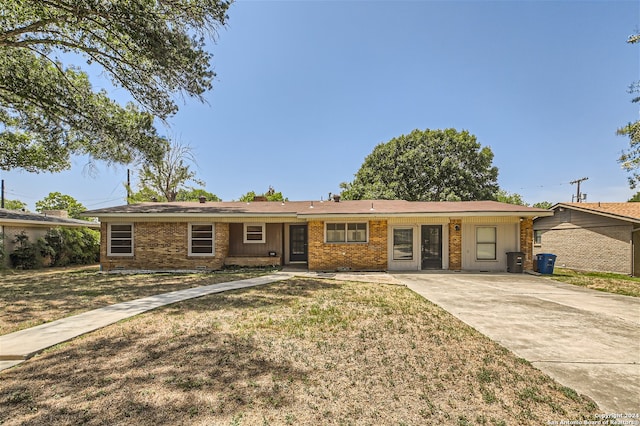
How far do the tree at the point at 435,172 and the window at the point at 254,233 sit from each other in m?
13.4

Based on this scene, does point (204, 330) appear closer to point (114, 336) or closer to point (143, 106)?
point (114, 336)

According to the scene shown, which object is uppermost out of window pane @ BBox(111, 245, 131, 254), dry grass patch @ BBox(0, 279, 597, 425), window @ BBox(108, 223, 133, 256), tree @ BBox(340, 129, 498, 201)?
tree @ BBox(340, 129, 498, 201)

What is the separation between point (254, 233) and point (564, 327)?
11837 millimetres

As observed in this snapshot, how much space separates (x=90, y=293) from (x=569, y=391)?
1029 cm

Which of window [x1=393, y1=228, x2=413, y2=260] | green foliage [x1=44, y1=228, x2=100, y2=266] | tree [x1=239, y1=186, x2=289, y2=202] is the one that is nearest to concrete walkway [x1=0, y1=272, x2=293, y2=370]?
window [x1=393, y1=228, x2=413, y2=260]

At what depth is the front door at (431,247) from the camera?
12.9m

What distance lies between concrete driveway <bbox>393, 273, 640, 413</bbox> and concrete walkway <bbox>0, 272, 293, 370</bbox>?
264 inches

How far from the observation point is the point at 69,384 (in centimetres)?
324

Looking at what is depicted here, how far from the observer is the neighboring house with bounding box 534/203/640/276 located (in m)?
12.8

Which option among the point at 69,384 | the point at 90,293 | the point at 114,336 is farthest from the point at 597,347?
the point at 90,293

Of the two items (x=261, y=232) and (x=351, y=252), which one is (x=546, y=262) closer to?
(x=351, y=252)

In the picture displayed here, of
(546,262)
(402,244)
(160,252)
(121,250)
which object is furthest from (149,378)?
(546,262)

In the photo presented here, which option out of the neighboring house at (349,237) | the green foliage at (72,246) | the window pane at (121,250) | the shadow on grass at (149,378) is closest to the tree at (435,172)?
the neighboring house at (349,237)

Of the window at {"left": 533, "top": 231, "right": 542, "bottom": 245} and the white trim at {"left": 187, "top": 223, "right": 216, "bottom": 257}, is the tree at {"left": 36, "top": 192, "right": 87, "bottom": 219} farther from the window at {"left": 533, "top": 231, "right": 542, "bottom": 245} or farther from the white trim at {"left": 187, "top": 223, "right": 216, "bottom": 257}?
the window at {"left": 533, "top": 231, "right": 542, "bottom": 245}
